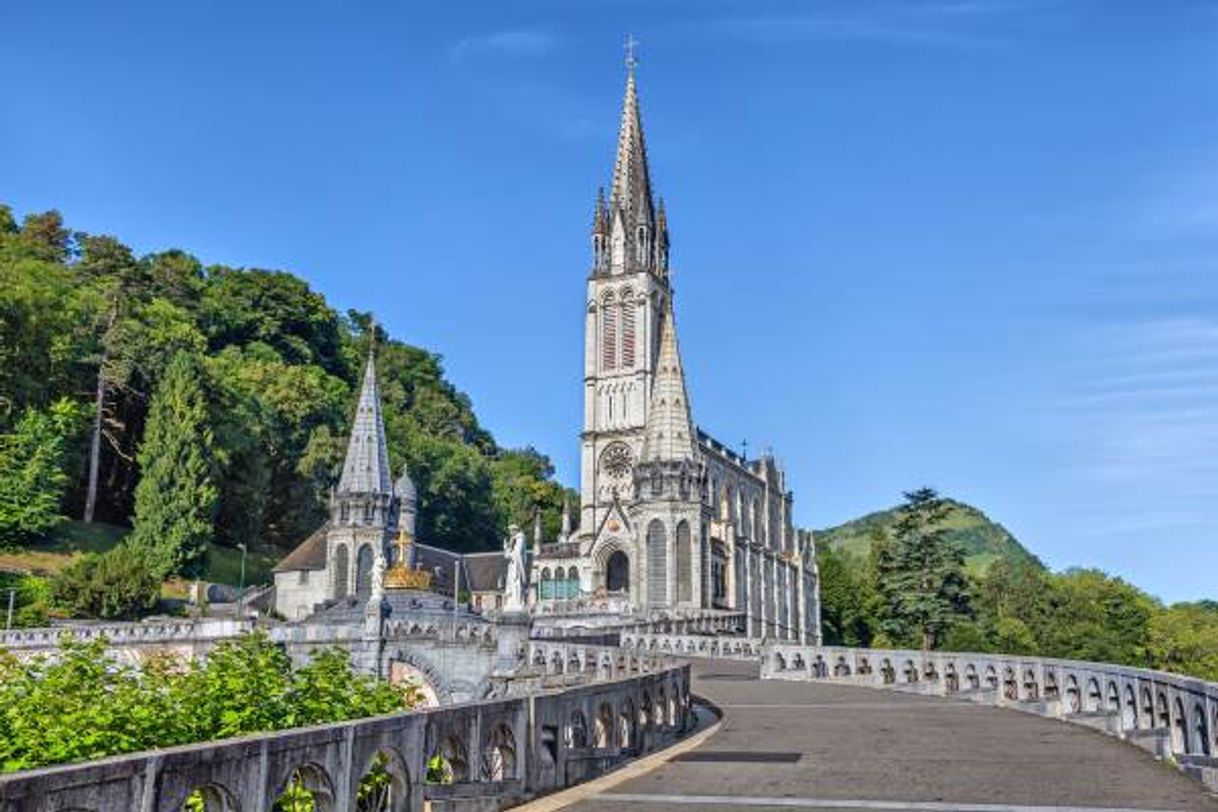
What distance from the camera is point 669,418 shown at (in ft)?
241

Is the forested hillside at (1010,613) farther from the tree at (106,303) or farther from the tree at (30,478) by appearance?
the tree at (106,303)

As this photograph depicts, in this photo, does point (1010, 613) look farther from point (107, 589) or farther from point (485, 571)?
point (107, 589)

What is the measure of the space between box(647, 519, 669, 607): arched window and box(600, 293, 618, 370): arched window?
32.5m

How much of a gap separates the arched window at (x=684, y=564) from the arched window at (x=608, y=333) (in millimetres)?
33350

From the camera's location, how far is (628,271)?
102m

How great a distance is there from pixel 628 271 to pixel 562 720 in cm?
9188

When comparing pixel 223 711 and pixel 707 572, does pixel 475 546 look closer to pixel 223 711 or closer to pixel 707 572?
pixel 707 572

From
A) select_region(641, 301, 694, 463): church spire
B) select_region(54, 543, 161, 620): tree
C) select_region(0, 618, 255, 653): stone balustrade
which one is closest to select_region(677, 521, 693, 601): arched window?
select_region(641, 301, 694, 463): church spire

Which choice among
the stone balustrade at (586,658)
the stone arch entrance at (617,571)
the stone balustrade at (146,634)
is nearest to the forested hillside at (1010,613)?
the stone arch entrance at (617,571)

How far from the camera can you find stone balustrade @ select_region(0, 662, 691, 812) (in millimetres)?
6110

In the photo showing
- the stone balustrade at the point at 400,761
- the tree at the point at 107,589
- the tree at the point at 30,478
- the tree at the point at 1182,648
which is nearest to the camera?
the stone balustrade at the point at 400,761

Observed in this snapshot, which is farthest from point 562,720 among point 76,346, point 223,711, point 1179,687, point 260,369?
point 260,369

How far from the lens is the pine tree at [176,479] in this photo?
66.9 meters

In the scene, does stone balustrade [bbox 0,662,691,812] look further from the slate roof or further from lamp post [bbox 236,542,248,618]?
the slate roof
